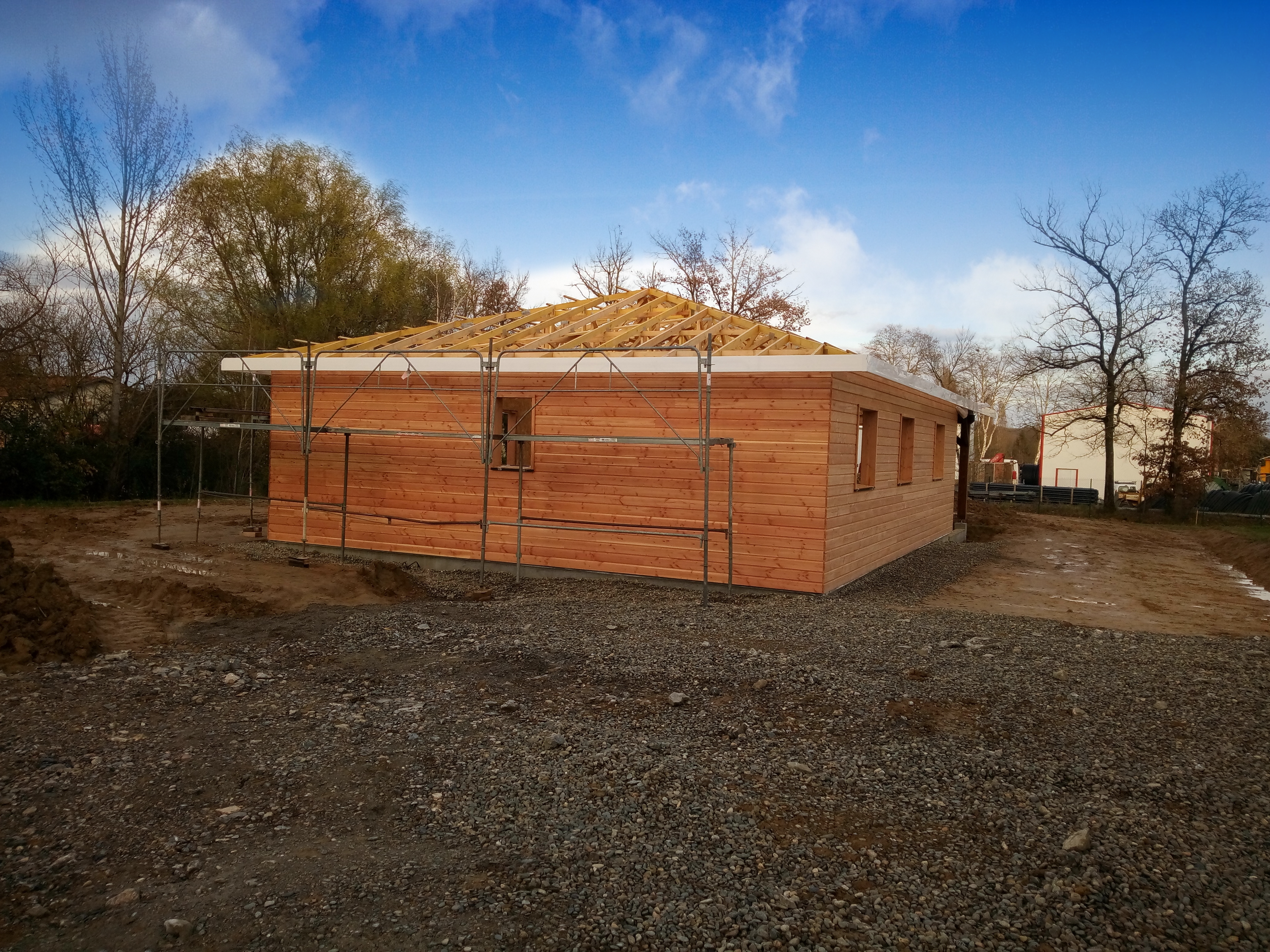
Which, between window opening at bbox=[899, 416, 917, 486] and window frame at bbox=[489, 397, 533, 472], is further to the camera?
window opening at bbox=[899, 416, 917, 486]

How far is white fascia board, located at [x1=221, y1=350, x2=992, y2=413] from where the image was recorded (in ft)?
29.9

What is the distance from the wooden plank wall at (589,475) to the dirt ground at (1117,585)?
8.07 ft

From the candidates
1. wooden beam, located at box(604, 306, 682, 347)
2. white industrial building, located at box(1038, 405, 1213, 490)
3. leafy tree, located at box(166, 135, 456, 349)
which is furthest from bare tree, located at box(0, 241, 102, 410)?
white industrial building, located at box(1038, 405, 1213, 490)

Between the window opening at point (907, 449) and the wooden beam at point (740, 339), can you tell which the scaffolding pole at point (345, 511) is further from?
the window opening at point (907, 449)

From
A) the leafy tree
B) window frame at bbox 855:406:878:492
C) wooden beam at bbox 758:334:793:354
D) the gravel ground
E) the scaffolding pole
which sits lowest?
the gravel ground

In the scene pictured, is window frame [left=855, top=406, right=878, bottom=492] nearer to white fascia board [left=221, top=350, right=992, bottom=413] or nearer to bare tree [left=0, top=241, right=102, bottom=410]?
white fascia board [left=221, top=350, right=992, bottom=413]

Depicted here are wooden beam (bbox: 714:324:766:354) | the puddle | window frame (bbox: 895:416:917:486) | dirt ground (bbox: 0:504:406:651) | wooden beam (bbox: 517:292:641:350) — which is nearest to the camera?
dirt ground (bbox: 0:504:406:651)

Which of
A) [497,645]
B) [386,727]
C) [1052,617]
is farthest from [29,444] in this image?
[1052,617]

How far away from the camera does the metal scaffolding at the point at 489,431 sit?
9.37m

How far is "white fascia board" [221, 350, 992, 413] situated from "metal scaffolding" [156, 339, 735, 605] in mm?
37

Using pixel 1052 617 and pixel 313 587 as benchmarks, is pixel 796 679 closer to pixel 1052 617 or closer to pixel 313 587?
pixel 1052 617

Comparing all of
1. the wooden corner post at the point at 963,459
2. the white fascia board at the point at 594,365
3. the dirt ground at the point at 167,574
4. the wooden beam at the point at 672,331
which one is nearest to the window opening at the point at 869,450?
the white fascia board at the point at 594,365

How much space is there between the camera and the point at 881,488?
11.8 meters

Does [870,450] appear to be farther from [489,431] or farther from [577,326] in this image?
[489,431]
